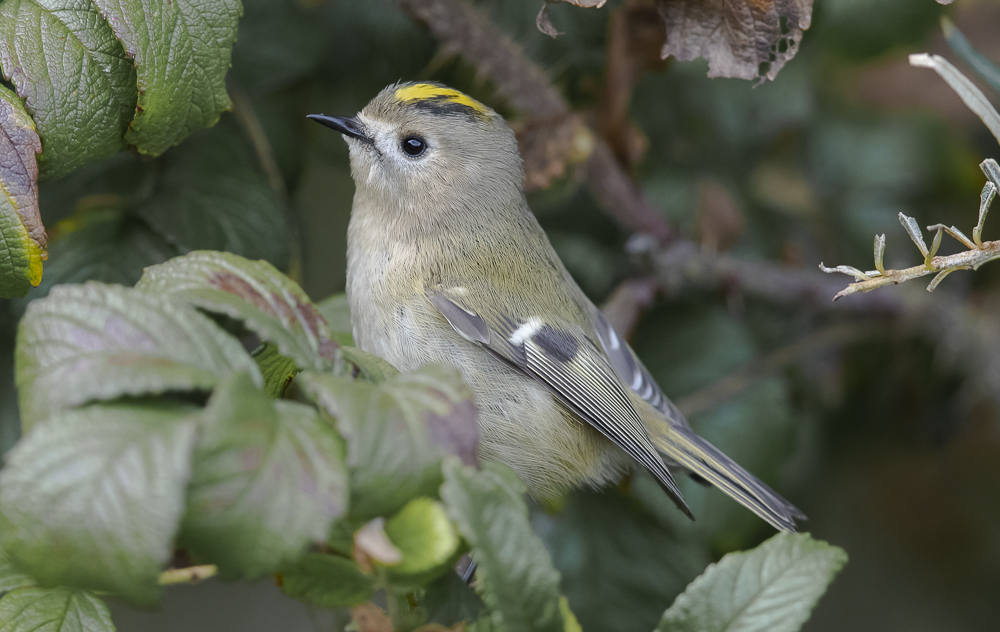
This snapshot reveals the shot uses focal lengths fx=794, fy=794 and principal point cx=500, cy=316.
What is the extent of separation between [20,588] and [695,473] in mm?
860

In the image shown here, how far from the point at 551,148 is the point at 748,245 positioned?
506 millimetres

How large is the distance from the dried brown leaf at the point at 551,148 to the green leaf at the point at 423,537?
0.73 metres

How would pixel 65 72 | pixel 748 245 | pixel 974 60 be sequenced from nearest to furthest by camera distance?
pixel 65 72, pixel 974 60, pixel 748 245

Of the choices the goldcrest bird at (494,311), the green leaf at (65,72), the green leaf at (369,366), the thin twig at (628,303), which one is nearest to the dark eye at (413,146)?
the goldcrest bird at (494,311)

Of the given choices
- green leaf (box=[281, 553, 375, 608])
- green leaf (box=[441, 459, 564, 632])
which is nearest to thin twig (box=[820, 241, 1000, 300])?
green leaf (box=[441, 459, 564, 632])

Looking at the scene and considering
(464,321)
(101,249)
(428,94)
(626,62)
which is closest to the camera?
(101,249)

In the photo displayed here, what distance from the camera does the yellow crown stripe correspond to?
113 centimetres

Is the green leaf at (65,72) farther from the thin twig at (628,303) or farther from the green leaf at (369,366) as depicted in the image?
the thin twig at (628,303)

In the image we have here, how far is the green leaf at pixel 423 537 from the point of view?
20.0 inches

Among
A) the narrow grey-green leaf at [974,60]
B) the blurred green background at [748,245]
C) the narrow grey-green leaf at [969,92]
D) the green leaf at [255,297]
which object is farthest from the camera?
the blurred green background at [748,245]

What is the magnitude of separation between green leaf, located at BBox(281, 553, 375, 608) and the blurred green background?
47 cm

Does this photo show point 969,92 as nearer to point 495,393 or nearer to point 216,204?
point 495,393

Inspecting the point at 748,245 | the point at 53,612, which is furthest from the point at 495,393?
the point at 748,245

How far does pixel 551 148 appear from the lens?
117 centimetres
